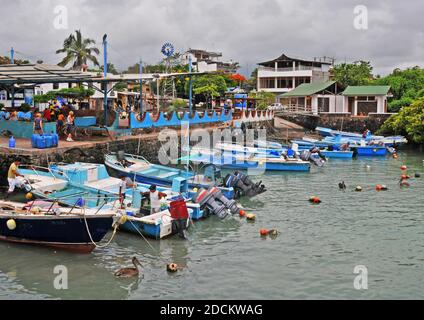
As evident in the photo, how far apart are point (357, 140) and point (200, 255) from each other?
1184 inches

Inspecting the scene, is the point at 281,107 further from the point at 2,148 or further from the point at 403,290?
the point at 403,290

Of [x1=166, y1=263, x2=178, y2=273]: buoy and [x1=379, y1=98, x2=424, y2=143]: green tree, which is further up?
[x1=379, y1=98, x2=424, y2=143]: green tree

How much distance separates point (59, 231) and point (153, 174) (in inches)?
324

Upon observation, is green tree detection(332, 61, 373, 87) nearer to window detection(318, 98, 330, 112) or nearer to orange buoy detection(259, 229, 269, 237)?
window detection(318, 98, 330, 112)

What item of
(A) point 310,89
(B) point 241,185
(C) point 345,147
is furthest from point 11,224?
(A) point 310,89

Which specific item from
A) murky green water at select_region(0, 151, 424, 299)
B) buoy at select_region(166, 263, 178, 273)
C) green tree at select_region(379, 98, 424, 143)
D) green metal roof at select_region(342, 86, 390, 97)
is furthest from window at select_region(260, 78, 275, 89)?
buoy at select_region(166, 263, 178, 273)

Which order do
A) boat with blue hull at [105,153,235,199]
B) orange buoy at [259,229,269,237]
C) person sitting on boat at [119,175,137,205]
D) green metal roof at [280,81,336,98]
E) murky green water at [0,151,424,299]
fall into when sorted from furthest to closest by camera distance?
green metal roof at [280,81,336,98]
boat with blue hull at [105,153,235,199]
person sitting on boat at [119,175,137,205]
orange buoy at [259,229,269,237]
murky green water at [0,151,424,299]

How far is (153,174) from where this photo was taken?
22.4m

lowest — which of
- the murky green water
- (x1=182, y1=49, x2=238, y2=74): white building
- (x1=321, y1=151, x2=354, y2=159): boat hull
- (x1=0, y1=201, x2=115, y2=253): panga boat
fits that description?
the murky green water

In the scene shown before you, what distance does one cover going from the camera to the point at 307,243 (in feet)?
52.9

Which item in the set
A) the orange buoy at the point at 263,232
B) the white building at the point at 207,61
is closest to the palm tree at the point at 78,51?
the white building at the point at 207,61

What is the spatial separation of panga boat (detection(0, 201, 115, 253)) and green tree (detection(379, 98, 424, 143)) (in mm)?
34869

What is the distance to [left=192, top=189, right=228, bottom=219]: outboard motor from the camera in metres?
18.2
